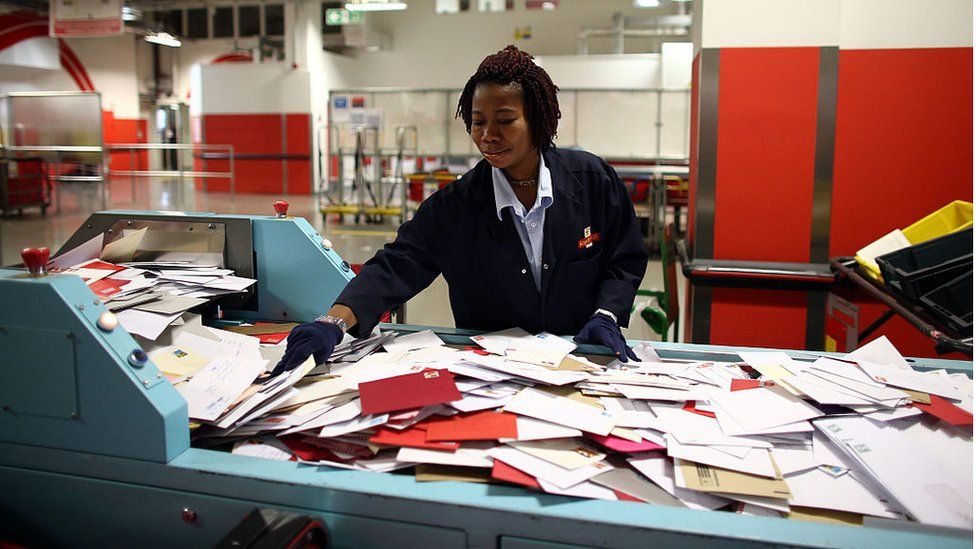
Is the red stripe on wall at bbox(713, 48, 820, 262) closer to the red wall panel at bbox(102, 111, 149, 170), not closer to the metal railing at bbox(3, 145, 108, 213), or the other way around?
the metal railing at bbox(3, 145, 108, 213)

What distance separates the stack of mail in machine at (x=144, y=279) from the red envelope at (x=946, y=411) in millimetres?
1500

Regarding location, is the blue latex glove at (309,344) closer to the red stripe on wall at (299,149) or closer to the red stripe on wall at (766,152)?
the red stripe on wall at (766,152)

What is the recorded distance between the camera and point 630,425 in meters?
1.22

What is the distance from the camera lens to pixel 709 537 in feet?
3.08

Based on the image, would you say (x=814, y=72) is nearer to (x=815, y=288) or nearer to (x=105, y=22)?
(x=815, y=288)

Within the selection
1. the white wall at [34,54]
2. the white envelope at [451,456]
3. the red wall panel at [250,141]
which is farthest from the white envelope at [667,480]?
the white wall at [34,54]

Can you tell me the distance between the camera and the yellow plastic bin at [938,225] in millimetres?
2811

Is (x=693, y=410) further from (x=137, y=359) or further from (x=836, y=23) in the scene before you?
(x=836, y=23)

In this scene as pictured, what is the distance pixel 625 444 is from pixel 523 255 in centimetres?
78

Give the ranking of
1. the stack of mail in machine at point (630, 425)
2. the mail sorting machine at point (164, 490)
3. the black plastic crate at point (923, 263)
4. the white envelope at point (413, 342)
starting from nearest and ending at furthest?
1. the mail sorting machine at point (164, 490)
2. the stack of mail in machine at point (630, 425)
3. the white envelope at point (413, 342)
4. the black plastic crate at point (923, 263)

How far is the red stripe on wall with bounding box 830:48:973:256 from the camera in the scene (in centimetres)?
331

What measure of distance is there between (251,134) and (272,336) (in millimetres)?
13495

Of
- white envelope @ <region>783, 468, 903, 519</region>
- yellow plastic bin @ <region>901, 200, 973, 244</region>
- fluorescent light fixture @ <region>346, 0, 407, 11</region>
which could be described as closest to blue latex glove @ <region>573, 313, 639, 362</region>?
white envelope @ <region>783, 468, 903, 519</region>

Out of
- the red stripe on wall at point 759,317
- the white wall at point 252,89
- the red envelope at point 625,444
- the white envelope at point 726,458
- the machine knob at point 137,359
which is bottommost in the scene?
the red stripe on wall at point 759,317
